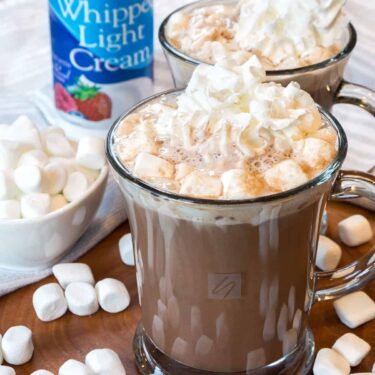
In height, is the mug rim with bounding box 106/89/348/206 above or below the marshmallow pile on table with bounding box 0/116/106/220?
above

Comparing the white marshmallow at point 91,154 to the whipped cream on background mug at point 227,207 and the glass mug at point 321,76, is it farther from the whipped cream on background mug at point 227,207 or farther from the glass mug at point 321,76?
the whipped cream on background mug at point 227,207

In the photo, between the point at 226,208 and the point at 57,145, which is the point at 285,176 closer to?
the point at 226,208

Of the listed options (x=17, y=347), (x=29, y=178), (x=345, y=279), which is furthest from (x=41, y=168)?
(x=345, y=279)

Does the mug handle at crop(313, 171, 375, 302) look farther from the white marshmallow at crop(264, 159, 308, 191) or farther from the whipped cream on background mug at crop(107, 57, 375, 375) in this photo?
the white marshmallow at crop(264, 159, 308, 191)

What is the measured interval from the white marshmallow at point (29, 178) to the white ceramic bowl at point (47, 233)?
0.05 meters

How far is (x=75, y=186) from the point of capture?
1323 mm

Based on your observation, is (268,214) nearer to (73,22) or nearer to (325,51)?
(325,51)

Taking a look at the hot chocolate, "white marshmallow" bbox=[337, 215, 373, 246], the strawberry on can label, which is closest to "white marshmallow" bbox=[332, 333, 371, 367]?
the hot chocolate

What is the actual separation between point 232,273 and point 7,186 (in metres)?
Answer: 0.45

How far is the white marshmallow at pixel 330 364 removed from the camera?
112cm

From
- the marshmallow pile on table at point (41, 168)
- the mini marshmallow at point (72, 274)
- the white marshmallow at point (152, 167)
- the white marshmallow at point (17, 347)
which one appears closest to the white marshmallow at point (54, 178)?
the marshmallow pile on table at point (41, 168)

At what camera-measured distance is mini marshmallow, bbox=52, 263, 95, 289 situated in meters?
1.28

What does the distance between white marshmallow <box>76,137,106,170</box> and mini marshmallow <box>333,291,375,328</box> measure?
43 cm

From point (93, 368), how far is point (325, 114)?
0.45 metres
